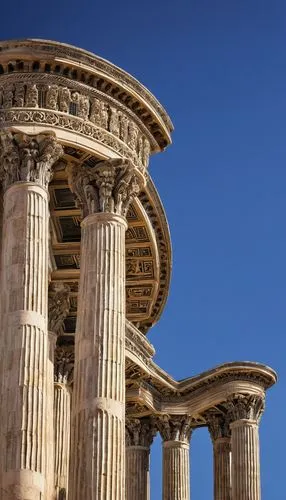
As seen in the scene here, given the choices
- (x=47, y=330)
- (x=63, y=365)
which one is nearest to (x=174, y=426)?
(x=63, y=365)

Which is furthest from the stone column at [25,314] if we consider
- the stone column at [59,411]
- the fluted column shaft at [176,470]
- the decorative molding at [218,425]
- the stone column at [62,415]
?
the decorative molding at [218,425]

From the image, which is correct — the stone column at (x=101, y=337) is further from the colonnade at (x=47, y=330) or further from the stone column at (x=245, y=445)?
the stone column at (x=245, y=445)

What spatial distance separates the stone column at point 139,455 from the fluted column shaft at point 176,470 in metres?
0.87

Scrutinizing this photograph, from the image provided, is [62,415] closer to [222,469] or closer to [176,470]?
[176,470]

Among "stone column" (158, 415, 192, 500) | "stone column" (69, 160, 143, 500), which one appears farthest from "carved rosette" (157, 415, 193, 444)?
"stone column" (69, 160, 143, 500)

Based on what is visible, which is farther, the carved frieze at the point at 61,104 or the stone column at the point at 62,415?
the stone column at the point at 62,415

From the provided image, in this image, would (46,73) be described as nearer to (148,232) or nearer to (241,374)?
(148,232)

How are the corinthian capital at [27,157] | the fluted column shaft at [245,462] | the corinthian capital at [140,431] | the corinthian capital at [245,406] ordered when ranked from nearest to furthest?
the corinthian capital at [27,157], the fluted column shaft at [245,462], the corinthian capital at [245,406], the corinthian capital at [140,431]

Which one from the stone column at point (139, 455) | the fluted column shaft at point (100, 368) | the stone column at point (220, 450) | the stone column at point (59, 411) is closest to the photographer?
the fluted column shaft at point (100, 368)

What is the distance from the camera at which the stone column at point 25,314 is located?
35250 millimetres

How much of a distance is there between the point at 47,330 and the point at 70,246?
29.5 feet

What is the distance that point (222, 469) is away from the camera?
63.0 metres

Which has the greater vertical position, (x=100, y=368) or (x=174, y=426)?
(x=174, y=426)

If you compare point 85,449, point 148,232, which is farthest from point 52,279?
point 85,449
